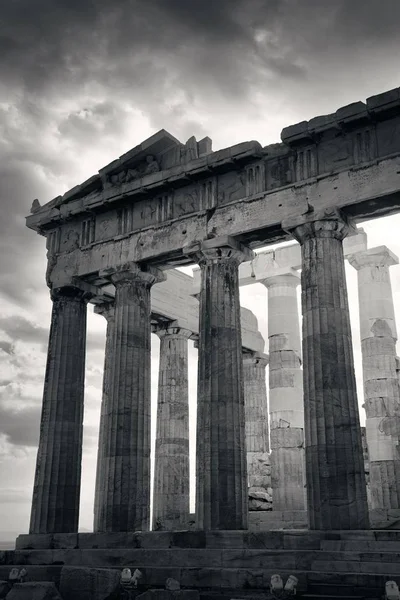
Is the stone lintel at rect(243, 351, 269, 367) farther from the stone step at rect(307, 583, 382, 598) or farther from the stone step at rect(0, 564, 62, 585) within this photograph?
the stone step at rect(307, 583, 382, 598)

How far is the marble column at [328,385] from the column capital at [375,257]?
309 inches

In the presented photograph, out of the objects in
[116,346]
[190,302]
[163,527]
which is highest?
[190,302]

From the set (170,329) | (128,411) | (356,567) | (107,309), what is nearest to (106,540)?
(128,411)

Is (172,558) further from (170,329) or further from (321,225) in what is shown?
(170,329)

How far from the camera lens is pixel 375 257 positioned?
3059cm

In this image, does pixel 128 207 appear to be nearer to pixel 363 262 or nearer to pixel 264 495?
pixel 363 262

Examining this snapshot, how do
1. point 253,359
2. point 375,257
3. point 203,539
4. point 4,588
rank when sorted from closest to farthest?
point 4,588, point 203,539, point 375,257, point 253,359

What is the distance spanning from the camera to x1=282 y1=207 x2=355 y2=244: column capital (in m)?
22.8

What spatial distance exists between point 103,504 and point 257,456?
13090mm

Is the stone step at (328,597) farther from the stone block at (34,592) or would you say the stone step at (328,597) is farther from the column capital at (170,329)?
the column capital at (170,329)

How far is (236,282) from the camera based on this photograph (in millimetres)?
25125

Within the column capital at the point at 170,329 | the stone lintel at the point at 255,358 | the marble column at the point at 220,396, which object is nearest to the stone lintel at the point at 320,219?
the marble column at the point at 220,396

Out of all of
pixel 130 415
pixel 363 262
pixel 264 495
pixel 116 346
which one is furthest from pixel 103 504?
pixel 363 262

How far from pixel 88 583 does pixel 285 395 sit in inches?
674
